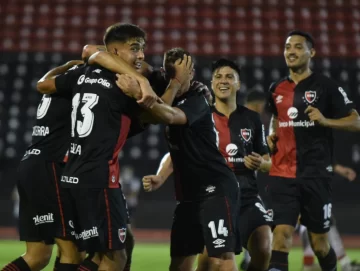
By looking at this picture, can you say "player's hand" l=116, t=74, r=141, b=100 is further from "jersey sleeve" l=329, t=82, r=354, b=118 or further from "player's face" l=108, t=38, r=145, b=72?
"jersey sleeve" l=329, t=82, r=354, b=118

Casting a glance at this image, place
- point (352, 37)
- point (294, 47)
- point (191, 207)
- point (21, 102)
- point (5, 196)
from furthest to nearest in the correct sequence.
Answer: point (352, 37), point (21, 102), point (5, 196), point (294, 47), point (191, 207)

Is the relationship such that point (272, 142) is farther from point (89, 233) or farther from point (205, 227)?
point (89, 233)

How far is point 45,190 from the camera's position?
15.7 ft

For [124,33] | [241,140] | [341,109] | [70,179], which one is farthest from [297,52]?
[70,179]

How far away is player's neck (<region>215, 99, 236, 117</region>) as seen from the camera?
5.81 metres

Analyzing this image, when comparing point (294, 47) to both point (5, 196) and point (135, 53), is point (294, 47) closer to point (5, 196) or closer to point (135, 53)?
point (135, 53)

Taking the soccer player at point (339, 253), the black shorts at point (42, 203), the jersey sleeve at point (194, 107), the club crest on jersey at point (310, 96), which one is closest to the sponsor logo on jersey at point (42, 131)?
the black shorts at point (42, 203)

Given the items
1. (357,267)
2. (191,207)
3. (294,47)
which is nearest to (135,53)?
(191,207)

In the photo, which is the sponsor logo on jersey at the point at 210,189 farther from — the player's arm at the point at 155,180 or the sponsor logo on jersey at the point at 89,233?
the sponsor logo on jersey at the point at 89,233

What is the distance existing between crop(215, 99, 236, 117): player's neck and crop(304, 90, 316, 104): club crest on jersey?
2.04 ft

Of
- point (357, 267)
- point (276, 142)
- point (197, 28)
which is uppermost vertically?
point (197, 28)

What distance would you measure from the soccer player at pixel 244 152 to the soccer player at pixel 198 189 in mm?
565

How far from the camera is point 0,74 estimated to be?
582 inches

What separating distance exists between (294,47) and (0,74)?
32.7 ft
